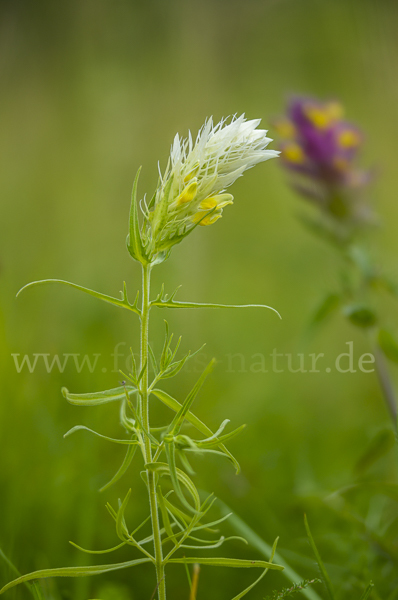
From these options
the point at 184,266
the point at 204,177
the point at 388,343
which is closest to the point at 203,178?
the point at 204,177

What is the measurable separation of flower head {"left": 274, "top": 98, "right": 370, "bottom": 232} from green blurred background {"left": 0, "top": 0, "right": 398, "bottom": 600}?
0.36 feet

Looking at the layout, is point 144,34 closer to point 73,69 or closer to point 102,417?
point 73,69

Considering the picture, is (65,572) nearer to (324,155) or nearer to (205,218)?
(205,218)

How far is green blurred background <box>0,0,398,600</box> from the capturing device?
0.71 metres

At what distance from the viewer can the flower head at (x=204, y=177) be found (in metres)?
0.36

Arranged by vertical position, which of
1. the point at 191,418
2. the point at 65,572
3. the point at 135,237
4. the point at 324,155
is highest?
the point at 324,155

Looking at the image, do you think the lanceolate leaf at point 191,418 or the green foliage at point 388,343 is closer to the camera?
the lanceolate leaf at point 191,418

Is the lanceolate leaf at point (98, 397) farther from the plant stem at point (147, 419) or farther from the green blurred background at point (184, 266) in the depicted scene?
the green blurred background at point (184, 266)

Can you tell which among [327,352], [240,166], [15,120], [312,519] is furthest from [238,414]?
[15,120]

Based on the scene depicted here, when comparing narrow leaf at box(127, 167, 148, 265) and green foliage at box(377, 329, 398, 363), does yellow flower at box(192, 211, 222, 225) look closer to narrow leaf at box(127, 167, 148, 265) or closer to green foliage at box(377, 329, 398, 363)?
narrow leaf at box(127, 167, 148, 265)

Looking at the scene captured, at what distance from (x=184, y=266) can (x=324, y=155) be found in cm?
53

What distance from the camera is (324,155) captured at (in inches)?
39.4

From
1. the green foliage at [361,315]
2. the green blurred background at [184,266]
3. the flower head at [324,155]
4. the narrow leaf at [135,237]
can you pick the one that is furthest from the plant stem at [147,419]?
the flower head at [324,155]

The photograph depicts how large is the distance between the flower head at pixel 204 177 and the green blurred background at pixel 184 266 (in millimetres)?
392
